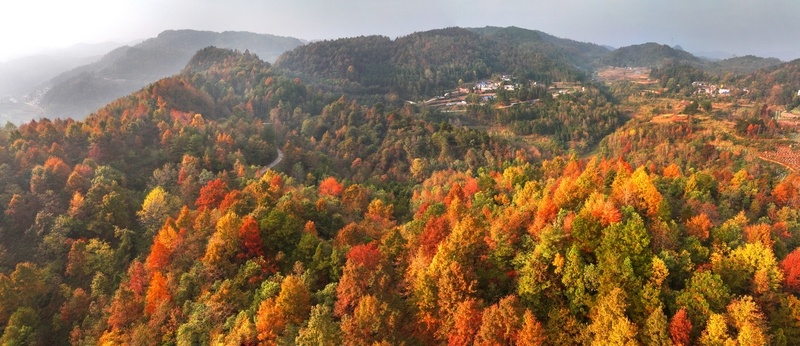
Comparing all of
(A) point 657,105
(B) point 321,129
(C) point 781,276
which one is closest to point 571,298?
(C) point 781,276

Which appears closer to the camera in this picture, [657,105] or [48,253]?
[48,253]

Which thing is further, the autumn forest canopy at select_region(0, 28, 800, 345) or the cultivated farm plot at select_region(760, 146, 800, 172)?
the cultivated farm plot at select_region(760, 146, 800, 172)

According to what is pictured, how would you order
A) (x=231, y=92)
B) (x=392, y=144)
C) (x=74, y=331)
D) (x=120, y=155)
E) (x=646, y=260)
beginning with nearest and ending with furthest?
(x=646, y=260)
(x=74, y=331)
(x=120, y=155)
(x=392, y=144)
(x=231, y=92)

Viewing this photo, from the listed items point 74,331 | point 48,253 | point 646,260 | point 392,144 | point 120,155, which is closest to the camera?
point 646,260

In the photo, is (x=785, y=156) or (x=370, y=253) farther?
(x=785, y=156)

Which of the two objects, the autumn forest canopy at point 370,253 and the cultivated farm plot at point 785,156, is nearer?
the autumn forest canopy at point 370,253

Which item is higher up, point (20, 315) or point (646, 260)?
point (646, 260)

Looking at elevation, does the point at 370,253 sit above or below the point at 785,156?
above

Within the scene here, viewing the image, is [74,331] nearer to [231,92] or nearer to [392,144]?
[392,144]

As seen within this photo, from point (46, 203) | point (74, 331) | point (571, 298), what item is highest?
point (571, 298)

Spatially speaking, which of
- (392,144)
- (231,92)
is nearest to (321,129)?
(392,144)
